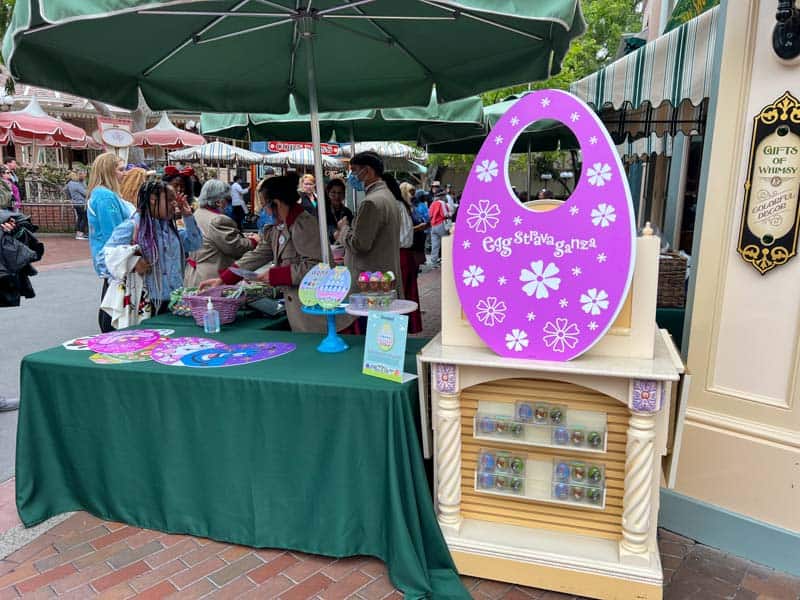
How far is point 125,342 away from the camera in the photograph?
3227 mm

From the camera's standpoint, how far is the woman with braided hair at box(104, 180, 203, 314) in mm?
3875

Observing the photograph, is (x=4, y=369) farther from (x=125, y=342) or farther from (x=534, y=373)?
(x=534, y=373)

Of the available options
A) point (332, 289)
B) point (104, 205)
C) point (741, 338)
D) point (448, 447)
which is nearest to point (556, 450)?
point (448, 447)

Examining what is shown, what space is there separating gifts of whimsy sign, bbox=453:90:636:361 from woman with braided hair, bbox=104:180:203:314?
2418mm

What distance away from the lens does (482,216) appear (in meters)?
2.37

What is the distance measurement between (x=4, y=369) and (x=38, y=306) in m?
2.89

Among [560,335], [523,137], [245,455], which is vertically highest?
[523,137]

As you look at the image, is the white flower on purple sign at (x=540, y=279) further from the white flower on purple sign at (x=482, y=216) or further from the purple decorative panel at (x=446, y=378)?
the purple decorative panel at (x=446, y=378)

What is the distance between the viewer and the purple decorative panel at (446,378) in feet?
7.88

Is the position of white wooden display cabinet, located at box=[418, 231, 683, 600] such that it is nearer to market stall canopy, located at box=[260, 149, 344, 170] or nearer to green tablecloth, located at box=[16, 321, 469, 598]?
green tablecloth, located at box=[16, 321, 469, 598]

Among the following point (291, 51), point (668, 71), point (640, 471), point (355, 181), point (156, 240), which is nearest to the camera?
point (640, 471)

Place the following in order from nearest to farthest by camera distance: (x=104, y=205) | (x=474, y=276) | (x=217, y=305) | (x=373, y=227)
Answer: (x=474, y=276) → (x=217, y=305) → (x=373, y=227) → (x=104, y=205)

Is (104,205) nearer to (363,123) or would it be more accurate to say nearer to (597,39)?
(363,123)

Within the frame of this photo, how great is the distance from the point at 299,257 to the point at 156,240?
1.08 metres
